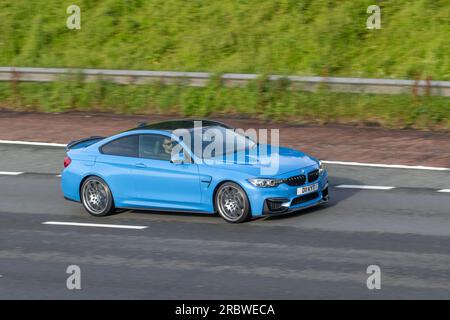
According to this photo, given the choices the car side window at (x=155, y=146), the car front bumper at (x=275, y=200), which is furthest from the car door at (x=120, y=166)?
the car front bumper at (x=275, y=200)

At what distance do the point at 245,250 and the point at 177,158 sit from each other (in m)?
2.46

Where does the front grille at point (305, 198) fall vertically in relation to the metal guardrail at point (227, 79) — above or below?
below

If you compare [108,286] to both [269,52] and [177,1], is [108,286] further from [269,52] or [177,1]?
[177,1]

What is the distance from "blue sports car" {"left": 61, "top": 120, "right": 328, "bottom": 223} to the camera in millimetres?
14156

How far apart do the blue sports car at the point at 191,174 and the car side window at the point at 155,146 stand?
0.02 metres

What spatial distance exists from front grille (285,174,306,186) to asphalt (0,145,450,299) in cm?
60

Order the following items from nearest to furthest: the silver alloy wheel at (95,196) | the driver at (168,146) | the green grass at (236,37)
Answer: the driver at (168,146) < the silver alloy wheel at (95,196) < the green grass at (236,37)

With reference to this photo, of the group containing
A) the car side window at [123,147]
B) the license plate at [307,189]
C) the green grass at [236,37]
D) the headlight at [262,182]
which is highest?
the green grass at [236,37]

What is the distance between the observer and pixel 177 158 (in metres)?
14.7

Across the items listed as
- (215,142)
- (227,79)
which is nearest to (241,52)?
(227,79)

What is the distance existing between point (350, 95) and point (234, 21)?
577 cm

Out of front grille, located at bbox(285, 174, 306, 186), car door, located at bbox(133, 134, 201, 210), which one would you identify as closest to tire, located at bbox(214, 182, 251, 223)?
car door, located at bbox(133, 134, 201, 210)

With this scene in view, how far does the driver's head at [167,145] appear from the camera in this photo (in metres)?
15.0

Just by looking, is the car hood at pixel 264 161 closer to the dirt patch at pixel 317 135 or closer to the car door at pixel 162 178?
the car door at pixel 162 178
